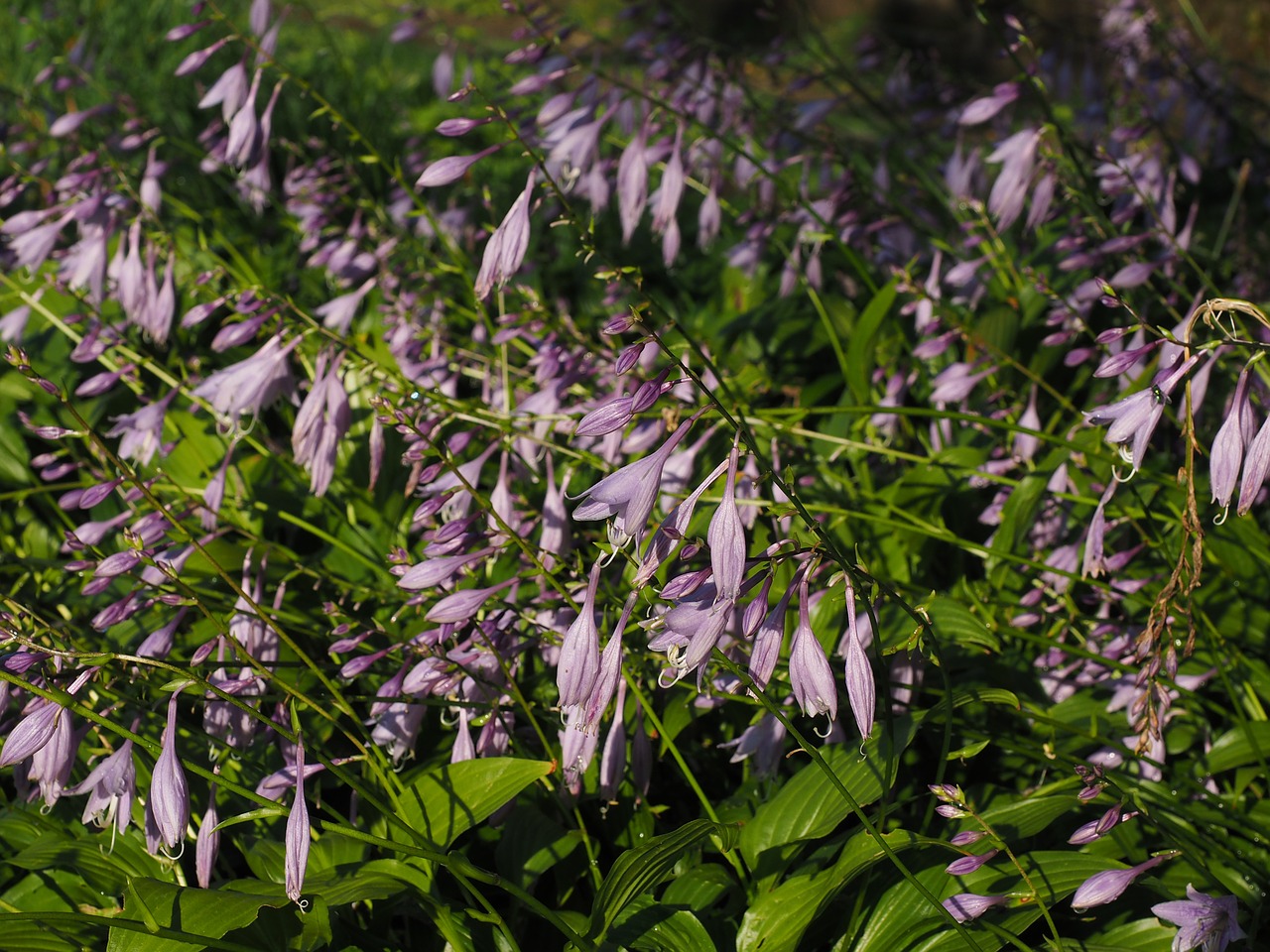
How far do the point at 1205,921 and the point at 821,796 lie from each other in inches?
26.1

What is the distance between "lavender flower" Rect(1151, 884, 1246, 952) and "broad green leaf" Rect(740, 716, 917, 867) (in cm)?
51

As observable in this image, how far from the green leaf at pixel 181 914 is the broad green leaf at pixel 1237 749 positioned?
194 centimetres

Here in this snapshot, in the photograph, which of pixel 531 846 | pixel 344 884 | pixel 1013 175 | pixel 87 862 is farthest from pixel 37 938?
pixel 1013 175

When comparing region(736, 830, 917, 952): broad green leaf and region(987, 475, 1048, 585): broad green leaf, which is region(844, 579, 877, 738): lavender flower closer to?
region(736, 830, 917, 952): broad green leaf

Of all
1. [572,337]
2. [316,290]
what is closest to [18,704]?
[572,337]

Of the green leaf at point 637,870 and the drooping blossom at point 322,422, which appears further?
the drooping blossom at point 322,422

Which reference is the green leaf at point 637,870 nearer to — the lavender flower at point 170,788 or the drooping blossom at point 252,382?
the lavender flower at point 170,788

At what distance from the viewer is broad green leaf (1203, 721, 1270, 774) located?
2.35m

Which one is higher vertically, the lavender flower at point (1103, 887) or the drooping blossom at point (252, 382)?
the drooping blossom at point (252, 382)

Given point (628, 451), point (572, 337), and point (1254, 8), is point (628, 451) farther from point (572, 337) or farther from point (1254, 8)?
point (1254, 8)

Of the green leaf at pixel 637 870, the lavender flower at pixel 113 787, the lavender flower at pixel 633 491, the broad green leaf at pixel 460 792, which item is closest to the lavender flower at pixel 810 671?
the lavender flower at pixel 633 491

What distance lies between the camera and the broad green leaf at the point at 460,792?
199cm

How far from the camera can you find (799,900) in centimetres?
196

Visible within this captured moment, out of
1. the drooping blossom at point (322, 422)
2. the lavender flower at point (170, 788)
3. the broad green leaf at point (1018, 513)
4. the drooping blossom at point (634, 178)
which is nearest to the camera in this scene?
the lavender flower at point (170, 788)
